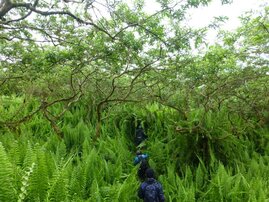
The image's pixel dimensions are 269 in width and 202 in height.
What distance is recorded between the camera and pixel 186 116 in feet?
21.9

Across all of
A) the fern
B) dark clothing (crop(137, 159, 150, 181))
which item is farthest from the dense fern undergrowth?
dark clothing (crop(137, 159, 150, 181))

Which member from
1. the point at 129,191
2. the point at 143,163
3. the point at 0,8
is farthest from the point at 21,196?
the point at 0,8

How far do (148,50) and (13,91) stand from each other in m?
5.51

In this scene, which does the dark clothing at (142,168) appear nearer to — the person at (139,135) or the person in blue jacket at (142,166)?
the person in blue jacket at (142,166)

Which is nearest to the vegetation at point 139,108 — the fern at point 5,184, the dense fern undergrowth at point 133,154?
the dense fern undergrowth at point 133,154

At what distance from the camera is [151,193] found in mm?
4340

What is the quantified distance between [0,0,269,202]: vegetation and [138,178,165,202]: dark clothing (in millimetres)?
Answer: 223

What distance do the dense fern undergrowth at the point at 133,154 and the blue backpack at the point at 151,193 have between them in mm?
262

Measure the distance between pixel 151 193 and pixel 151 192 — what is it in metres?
0.01

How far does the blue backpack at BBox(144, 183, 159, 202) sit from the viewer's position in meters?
4.33

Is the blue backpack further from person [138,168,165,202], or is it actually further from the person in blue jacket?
the person in blue jacket

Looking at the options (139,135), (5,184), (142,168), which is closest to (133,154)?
(139,135)

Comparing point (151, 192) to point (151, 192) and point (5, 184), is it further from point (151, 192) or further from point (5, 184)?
point (5, 184)

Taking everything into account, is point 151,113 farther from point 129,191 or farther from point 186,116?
point 129,191
